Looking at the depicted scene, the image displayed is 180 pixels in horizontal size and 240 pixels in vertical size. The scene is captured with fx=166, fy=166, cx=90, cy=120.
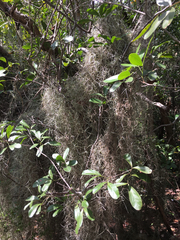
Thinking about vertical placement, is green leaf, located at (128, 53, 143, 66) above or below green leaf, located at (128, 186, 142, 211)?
above

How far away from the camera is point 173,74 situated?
1768 mm

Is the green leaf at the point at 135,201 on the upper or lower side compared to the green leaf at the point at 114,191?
upper

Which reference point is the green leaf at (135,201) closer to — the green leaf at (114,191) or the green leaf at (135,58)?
the green leaf at (114,191)

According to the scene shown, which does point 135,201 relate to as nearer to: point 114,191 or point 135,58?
point 114,191

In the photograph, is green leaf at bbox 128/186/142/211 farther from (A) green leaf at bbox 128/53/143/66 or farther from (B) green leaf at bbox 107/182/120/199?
(A) green leaf at bbox 128/53/143/66

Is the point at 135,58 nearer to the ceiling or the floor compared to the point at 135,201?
nearer to the ceiling

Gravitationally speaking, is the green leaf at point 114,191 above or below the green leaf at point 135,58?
below

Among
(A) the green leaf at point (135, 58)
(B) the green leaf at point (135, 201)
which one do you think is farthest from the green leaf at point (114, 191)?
(A) the green leaf at point (135, 58)

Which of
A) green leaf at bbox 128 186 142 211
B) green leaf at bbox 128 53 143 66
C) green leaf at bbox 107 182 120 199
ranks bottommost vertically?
green leaf at bbox 107 182 120 199

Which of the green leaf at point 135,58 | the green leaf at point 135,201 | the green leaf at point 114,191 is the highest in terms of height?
the green leaf at point 135,58

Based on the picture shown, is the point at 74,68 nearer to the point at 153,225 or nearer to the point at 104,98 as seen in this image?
the point at 104,98

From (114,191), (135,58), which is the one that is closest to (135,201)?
(114,191)

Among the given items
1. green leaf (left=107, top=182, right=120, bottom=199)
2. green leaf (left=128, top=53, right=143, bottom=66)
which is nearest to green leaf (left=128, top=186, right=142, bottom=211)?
green leaf (left=107, top=182, right=120, bottom=199)

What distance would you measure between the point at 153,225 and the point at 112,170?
93 centimetres
